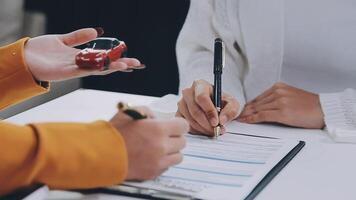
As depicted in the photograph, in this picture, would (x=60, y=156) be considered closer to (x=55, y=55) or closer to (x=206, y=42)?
(x=55, y=55)

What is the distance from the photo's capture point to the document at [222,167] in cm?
82

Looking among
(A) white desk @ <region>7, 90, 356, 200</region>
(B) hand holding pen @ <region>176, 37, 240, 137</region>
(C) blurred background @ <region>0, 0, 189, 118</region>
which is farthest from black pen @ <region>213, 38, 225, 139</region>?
(C) blurred background @ <region>0, 0, 189, 118</region>

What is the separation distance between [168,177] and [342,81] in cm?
68

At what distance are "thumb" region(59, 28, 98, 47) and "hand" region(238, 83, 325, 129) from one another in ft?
1.13

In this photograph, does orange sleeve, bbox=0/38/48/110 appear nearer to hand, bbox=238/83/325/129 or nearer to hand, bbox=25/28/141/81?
hand, bbox=25/28/141/81

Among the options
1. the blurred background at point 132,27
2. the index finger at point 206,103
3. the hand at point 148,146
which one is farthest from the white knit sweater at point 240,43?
the blurred background at point 132,27

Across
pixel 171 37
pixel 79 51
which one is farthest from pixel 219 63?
pixel 171 37

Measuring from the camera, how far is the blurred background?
8.34ft

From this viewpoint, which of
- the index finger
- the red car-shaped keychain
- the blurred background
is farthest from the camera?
the blurred background

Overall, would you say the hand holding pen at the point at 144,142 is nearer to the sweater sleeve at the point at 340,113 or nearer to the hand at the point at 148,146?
the hand at the point at 148,146

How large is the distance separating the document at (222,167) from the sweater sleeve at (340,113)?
0.12m

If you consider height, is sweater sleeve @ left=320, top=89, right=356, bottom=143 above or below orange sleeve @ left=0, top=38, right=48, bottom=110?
below

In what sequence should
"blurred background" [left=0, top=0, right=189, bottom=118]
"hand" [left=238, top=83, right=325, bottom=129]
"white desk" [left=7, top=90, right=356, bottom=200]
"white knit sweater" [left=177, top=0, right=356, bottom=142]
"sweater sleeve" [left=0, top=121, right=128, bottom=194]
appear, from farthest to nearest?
"blurred background" [left=0, top=0, right=189, bottom=118]
"white knit sweater" [left=177, top=0, right=356, bottom=142]
"hand" [left=238, top=83, right=325, bottom=129]
"white desk" [left=7, top=90, right=356, bottom=200]
"sweater sleeve" [left=0, top=121, right=128, bottom=194]

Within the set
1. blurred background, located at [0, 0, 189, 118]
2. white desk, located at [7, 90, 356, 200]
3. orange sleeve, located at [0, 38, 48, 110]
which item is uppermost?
orange sleeve, located at [0, 38, 48, 110]
